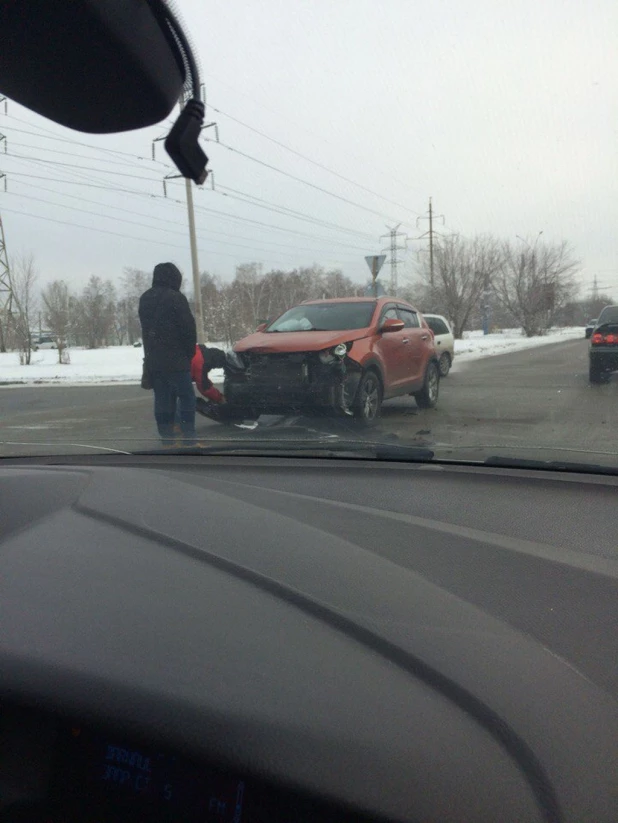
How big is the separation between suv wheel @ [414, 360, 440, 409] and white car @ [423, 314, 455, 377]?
0.17 ft

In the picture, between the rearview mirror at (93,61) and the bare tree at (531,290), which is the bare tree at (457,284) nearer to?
the bare tree at (531,290)

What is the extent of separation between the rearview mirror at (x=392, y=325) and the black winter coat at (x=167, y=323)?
1.07 meters

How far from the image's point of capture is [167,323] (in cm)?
366

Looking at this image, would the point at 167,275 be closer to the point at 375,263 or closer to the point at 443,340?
the point at 375,263

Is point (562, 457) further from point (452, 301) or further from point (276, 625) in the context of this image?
point (276, 625)

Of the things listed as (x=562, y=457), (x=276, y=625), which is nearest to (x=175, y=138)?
(x=276, y=625)

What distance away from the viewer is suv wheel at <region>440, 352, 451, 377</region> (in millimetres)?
4325

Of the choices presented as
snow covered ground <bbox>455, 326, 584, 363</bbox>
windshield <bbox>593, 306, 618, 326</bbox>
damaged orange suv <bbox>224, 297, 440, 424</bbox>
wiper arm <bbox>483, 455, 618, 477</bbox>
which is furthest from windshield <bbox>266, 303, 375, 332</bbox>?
windshield <bbox>593, 306, 618, 326</bbox>

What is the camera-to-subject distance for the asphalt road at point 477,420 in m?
3.50

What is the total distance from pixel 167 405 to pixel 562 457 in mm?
2192

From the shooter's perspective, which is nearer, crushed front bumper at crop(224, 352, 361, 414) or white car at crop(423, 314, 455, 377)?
crushed front bumper at crop(224, 352, 361, 414)

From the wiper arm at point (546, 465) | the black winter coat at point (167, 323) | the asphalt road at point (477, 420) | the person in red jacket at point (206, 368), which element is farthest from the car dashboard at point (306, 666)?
the person in red jacket at point (206, 368)

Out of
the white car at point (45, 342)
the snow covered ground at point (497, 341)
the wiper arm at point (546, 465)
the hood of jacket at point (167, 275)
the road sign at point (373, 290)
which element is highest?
the hood of jacket at point (167, 275)

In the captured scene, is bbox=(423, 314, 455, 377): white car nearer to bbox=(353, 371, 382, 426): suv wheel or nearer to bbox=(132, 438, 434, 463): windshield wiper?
bbox=(353, 371, 382, 426): suv wheel
